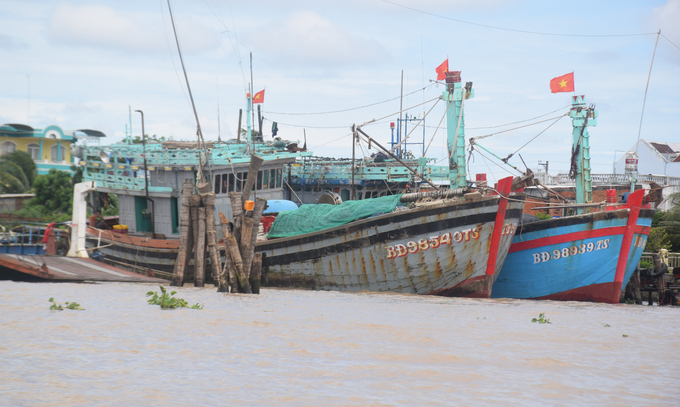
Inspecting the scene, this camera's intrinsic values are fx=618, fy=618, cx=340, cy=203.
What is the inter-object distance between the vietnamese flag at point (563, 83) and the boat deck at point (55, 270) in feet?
47.7

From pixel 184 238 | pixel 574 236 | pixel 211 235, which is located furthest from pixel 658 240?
pixel 184 238

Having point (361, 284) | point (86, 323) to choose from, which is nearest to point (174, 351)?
point (86, 323)

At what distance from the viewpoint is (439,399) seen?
21.4 feet

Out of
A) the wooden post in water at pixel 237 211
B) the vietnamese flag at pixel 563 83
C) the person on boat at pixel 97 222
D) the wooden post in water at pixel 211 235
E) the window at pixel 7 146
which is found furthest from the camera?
the window at pixel 7 146

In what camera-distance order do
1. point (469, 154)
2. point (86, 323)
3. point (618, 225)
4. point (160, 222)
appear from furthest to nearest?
1. point (469, 154)
2. point (160, 222)
3. point (618, 225)
4. point (86, 323)

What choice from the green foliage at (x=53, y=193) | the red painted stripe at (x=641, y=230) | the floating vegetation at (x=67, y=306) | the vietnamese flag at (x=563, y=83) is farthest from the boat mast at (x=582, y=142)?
the green foliage at (x=53, y=193)

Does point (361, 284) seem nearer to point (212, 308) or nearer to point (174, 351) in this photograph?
point (212, 308)

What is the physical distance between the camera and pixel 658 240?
90.6 ft

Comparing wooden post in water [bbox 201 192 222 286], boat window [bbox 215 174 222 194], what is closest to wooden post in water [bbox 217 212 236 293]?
wooden post in water [bbox 201 192 222 286]

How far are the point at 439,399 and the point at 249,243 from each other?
989cm

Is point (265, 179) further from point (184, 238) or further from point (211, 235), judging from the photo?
point (184, 238)

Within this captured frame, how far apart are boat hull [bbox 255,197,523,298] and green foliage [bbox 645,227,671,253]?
41.7 feet

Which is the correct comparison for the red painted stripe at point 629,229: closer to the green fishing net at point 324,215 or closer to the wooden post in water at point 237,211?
the green fishing net at point 324,215

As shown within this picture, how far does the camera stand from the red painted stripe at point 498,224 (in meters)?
17.0
